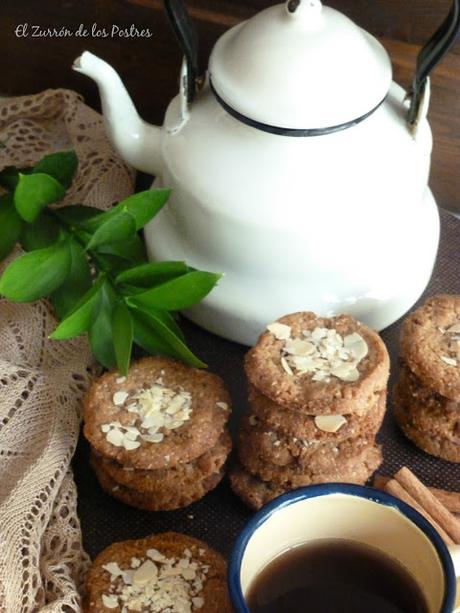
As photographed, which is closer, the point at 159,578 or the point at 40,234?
the point at 159,578

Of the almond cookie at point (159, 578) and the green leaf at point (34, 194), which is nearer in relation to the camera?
the almond cookie at point (159, 578)

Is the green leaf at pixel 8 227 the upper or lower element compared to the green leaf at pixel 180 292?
lower

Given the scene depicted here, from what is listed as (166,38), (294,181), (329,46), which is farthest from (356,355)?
(166,38)

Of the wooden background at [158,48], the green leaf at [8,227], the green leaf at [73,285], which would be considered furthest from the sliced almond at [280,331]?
the wooden background at [158,48]

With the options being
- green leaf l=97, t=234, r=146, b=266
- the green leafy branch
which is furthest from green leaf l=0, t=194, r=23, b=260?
green leaf l=97, t=234, r=146, b=266

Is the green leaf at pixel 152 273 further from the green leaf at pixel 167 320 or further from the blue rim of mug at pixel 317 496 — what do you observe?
the blue rim of mug at pixel 317 496

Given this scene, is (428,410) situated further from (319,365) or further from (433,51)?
(433,51)

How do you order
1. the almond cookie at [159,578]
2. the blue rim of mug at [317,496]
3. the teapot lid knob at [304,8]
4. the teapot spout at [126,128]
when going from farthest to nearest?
the teapot spout at [126,128], the teapot lid knob at [304,8], the almond cookie at [159,578], the blue rim of mug at [317,496]

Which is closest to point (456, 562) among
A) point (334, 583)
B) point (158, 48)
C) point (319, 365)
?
point (334, 583)
